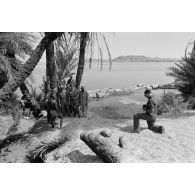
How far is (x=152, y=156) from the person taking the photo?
193 inches

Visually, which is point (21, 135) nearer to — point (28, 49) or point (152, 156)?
point (28, 49)

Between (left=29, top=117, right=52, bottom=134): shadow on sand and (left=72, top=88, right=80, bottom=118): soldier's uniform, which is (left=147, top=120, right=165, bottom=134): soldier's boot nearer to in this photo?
(left=72, top=88, right=80, bottom=118): soldier's uniform

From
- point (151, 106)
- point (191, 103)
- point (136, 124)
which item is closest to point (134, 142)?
point (136, 124)

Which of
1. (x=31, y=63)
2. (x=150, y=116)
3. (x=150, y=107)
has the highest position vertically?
(x=31, y=63)

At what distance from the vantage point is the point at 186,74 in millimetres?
10031

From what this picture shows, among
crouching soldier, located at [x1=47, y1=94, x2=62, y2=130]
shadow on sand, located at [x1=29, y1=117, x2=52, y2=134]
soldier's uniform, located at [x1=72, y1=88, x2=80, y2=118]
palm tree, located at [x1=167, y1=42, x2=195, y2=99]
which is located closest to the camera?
crouching soldier, located at [x1=47, y1=94, x2=62, y2=130]

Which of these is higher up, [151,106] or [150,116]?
[151,106]

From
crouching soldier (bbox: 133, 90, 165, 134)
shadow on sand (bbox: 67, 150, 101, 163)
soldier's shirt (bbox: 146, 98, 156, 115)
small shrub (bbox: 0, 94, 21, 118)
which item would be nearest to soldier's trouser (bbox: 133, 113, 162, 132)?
crouching soldier (bbox: 133, 90, 165, 134)

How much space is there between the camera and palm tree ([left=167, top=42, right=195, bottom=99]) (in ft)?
32.4

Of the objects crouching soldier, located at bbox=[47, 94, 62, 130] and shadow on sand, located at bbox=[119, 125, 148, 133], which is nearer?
shadow on sand, located at bbox=[119, 125, 148, 133]

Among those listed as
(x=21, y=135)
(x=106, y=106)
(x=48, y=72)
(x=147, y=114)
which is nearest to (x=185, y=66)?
(x=106, y=106)

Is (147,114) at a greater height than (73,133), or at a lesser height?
greater

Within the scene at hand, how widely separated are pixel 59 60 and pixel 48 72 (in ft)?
19.0

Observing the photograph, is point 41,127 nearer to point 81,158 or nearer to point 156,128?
point 81,158
